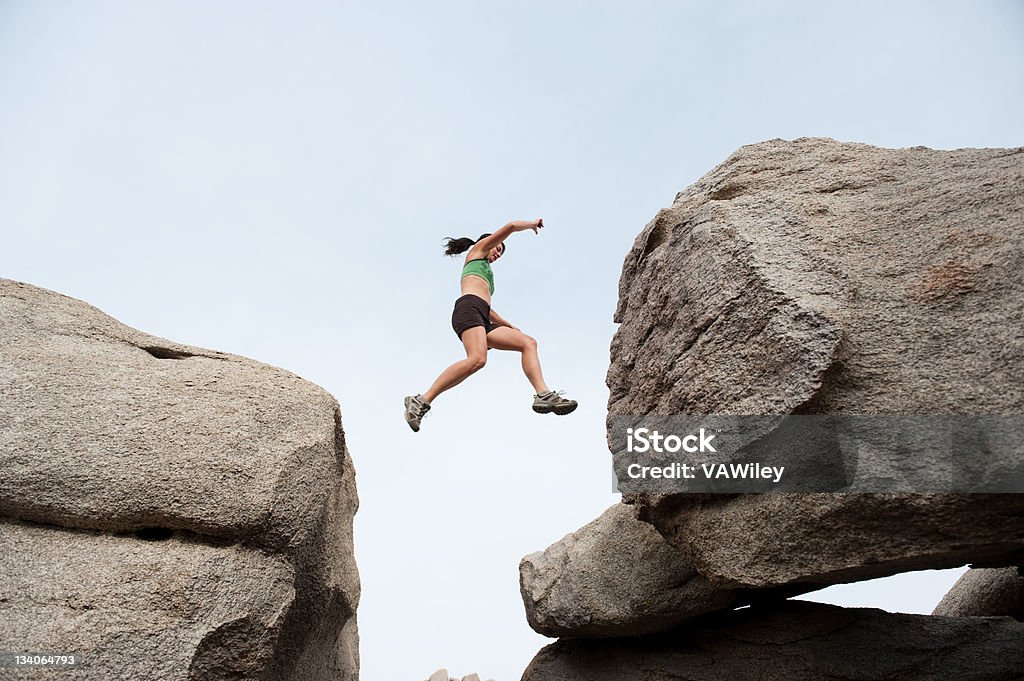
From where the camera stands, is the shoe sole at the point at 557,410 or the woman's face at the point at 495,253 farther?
the woman's face at the point at 495,253

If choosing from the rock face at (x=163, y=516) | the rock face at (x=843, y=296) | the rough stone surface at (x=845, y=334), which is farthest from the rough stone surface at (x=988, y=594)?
the rock face at (x=163, y=516)

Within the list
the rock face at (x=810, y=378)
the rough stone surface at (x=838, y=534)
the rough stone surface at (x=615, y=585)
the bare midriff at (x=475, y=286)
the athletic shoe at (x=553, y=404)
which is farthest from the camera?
the bare midriff at (x=475, y=286)

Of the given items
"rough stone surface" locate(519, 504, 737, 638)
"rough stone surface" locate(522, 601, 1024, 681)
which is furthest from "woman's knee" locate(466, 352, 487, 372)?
"rough stone surface" locate(522, 601, 1024, 681)

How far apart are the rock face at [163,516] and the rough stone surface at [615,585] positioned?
1.90 m

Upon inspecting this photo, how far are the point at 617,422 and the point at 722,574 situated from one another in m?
1.35

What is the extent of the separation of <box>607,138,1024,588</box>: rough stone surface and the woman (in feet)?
7.47

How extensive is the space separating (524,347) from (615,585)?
2741mm

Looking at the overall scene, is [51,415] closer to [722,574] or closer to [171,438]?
[171,438]

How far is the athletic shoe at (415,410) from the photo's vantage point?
8727mm

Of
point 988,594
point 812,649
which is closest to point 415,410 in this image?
point 812,649

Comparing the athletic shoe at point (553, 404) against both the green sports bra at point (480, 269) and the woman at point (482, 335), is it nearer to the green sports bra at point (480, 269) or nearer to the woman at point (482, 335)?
the woman at point (482, 335)

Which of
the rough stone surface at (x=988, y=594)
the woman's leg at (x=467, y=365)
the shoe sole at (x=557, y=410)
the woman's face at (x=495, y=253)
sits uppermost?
the woman's face at (x=495, y=253)

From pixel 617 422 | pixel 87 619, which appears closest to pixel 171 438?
pixel 87 619

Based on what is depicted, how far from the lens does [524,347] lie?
902 cm
